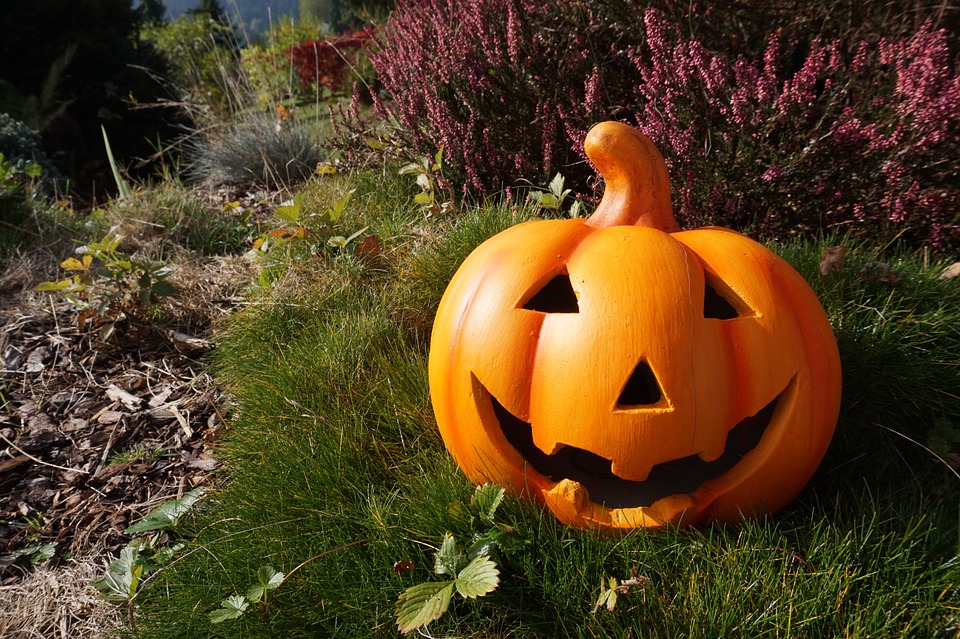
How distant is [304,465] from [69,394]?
154 centimetres

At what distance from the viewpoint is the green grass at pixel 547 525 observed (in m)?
1.26

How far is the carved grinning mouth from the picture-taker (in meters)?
1.46

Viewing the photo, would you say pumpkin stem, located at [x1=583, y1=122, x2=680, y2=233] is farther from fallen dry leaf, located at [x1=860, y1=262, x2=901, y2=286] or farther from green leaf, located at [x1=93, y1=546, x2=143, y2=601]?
green leaf, located at [x1=93, y1=546, x2=143, y2=601]

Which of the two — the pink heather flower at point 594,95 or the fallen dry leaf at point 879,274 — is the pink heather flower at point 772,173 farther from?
the pink heather flower at point 594,95

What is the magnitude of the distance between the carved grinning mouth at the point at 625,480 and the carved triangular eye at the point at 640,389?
16 cm

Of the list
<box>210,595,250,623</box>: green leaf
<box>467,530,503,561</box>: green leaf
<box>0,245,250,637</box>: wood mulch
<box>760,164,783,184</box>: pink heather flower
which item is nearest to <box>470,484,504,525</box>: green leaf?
<box>467,530,503,561</box>: green leaf

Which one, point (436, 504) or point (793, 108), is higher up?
point (793, 108)

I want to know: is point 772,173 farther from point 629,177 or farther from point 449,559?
point 449,559

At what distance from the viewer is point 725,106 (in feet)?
8.01

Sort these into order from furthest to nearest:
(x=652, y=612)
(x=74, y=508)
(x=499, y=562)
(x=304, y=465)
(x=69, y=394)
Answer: (x=69, y=394)
(x=74, y=508)
(x=304, y=465)
(x=499, y=562)
(x=652, y=612)

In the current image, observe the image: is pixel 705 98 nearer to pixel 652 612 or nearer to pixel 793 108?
pixel 793 108

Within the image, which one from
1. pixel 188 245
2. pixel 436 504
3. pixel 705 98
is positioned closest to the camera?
pixel 436 504

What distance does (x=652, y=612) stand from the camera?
1.27 meters

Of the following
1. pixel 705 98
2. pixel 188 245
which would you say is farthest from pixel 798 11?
pixel 188 245
